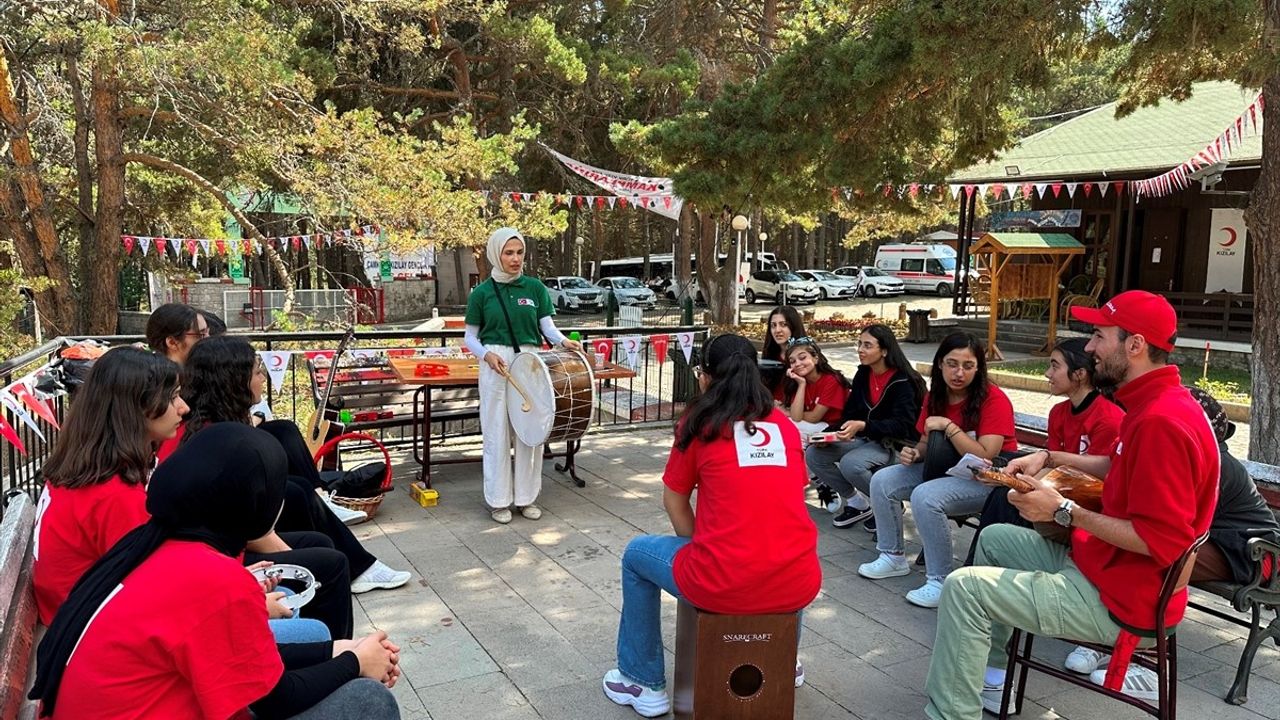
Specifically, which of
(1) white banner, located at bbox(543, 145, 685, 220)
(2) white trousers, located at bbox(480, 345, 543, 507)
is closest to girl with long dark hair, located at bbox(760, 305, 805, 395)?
(2) white trousers, located at bbox(480, 345, 543, 507)

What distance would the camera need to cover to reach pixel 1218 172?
15305 mm

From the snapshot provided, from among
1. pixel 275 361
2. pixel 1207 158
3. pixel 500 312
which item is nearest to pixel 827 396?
pixel 500 312

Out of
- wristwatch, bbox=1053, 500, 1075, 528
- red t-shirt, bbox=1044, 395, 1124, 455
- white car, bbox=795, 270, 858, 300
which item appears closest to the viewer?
wristwatch, bbox=1053, 500, 1075, 528

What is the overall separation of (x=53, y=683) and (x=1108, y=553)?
3.07 meters

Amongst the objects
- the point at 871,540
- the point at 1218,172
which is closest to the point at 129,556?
the point at 871,540

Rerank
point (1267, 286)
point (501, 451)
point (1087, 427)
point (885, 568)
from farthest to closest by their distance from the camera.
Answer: point (1267, 286), point (501, 451), point (885, 568), point (1087, 427)

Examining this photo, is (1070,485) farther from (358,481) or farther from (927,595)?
(358,481)

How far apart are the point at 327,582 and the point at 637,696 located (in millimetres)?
1285

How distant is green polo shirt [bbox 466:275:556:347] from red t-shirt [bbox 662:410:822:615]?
3109 millimetres

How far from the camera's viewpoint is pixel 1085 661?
3.78 meters

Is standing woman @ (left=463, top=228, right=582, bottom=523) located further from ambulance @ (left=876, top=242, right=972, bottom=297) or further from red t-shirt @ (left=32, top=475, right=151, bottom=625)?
ambulance @ (left=876, top=242, right=972, bottom=297)

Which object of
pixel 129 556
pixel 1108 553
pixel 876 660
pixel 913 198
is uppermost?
pixel 913 198

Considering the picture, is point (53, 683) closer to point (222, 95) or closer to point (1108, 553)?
point (1108, 553)

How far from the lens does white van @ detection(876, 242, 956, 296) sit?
38625 mm
